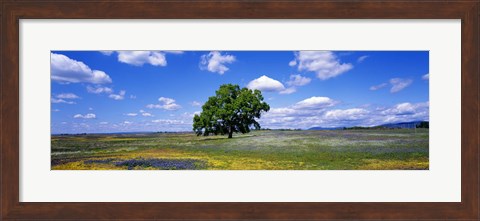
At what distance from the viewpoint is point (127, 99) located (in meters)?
5.86

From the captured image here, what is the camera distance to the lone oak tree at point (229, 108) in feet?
19.5

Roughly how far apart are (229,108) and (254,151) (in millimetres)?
841

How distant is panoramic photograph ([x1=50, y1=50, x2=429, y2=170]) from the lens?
5.61 m

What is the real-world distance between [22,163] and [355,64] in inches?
173
